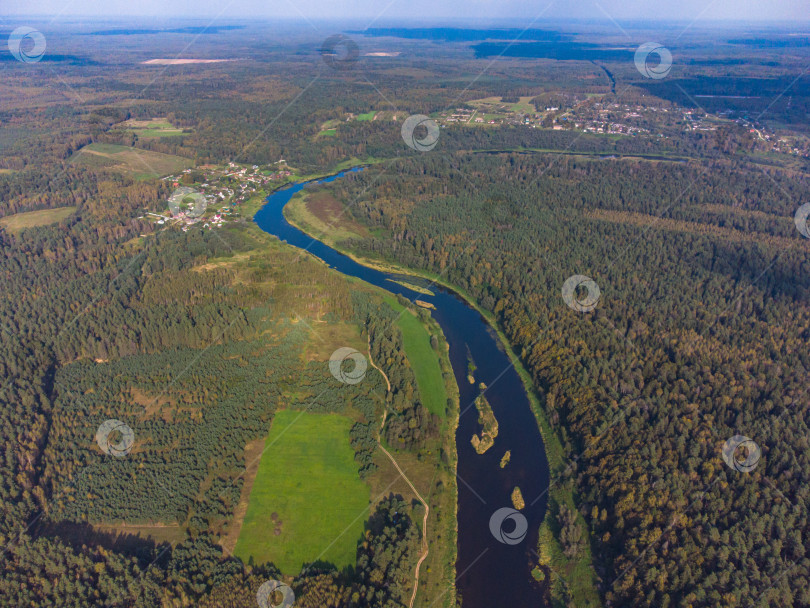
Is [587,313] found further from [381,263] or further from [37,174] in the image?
[37,174]

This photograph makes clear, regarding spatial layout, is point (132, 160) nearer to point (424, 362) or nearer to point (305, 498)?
point (424, 362)

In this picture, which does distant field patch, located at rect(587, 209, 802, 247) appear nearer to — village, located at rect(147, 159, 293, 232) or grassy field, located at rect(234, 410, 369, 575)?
grassy field, located at rect(234, 410, 369, 575)

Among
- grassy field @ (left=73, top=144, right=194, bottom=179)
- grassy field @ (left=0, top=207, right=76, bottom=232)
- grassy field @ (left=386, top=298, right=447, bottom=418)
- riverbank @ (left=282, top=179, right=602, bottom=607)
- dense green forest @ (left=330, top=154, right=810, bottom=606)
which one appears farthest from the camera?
grassy field @ (left=73, top=144, right=194, bottom=179)

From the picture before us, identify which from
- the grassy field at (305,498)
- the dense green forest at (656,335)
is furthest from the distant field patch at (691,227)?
the grassy field at (305,498)

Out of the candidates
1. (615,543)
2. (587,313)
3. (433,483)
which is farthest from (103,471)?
(587,313)

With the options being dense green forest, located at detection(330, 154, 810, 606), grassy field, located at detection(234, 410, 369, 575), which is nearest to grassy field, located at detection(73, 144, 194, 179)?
dense green forest, located at detection(330, 154, 810, 606)

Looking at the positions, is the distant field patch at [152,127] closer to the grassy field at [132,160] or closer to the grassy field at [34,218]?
the grassy field at [132,160]
